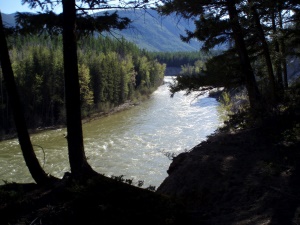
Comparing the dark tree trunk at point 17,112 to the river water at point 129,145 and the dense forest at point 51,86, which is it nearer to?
the river water at point 129,145

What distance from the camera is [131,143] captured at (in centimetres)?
2611

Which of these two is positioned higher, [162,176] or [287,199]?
[287,199]

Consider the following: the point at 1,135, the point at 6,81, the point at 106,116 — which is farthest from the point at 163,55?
the point at 6,81

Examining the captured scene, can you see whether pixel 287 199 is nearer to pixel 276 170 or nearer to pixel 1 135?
pixel 276 170

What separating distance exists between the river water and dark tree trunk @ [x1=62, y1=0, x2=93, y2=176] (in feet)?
23.4

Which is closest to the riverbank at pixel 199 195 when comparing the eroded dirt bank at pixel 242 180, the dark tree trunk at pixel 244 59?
the eroded dirt bank at pixel 242 180

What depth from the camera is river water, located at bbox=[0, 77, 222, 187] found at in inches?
762

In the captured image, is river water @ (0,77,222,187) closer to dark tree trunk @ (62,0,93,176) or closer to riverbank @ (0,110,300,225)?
riverbank @ (0,110,300,225)

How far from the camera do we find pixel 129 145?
83.5ft

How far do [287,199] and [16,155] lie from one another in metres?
24.4

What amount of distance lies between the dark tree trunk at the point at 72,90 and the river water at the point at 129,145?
7.13 m

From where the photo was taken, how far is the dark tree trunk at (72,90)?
560 cm

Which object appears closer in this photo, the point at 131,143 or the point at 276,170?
the point at 276,170

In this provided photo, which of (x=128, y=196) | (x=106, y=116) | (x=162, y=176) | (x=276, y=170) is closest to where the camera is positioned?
(x=128, y=196)
